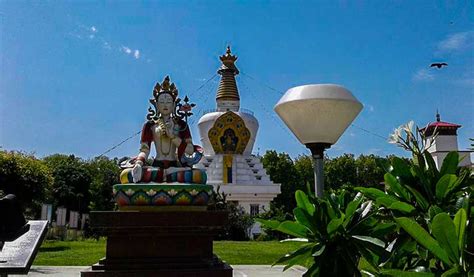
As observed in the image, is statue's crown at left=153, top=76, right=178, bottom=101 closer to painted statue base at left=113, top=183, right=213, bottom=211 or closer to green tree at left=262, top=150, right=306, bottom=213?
painted statue base at left=113, top=183, right=213, bottom=211

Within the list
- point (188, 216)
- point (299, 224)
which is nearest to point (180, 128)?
point (188, 216)

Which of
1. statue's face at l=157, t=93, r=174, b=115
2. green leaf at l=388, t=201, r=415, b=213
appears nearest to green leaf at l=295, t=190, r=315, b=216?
green leaf at l=388, t=201, r=415, b=213

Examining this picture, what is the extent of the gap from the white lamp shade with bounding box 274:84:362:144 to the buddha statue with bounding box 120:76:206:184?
2347mm

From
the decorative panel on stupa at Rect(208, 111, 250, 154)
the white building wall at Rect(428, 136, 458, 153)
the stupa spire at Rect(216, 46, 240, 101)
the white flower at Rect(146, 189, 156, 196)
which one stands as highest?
the stupa spire at Rect(216, 46, 240, 101)

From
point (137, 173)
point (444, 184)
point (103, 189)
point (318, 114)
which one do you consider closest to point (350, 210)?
point (444, 184)

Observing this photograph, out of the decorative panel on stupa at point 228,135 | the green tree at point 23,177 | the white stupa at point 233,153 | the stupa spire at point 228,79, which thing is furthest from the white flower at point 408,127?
the stupa spire at point 228,79

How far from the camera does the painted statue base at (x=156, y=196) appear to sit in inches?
249

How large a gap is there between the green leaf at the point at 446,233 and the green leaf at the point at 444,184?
3.29 ft

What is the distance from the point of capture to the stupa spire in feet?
113

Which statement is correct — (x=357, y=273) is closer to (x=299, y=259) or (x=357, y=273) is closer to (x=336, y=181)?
(x=299, y=259)

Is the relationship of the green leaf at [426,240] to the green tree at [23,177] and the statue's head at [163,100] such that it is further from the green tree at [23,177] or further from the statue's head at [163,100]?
the green tree at [23,177]

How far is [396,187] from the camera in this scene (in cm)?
377

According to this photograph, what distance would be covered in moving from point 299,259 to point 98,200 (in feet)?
109

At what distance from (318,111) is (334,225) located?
1437 mm
